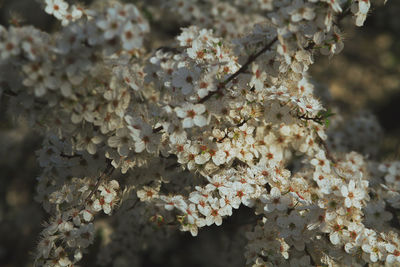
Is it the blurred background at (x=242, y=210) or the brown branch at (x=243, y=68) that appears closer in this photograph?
the brown branch at (x=243, y=68)

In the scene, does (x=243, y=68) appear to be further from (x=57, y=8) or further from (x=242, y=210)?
(x=242, y=210)

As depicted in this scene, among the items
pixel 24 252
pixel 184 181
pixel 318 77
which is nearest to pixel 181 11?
pixel 184 181

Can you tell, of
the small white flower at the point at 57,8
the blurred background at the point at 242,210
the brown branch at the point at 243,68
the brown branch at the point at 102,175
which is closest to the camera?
the brown branch at the point at 243,68

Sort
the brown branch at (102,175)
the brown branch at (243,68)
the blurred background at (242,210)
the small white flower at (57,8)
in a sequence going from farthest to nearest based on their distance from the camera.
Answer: the blurred background at (242,210)
the small white flower at (57,8)
the brown branch at (102,175)
the brown branch at (243,68)

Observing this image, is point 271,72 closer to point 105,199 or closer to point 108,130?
point 108,130

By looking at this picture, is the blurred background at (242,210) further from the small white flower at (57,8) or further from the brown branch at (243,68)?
the brown branch at (243,68)

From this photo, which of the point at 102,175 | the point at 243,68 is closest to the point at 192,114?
the point at 243,68

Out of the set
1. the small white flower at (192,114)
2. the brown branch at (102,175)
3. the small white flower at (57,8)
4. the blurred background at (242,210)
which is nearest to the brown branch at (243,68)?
the small white flower at (192,114)

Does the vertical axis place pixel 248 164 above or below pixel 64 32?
below
